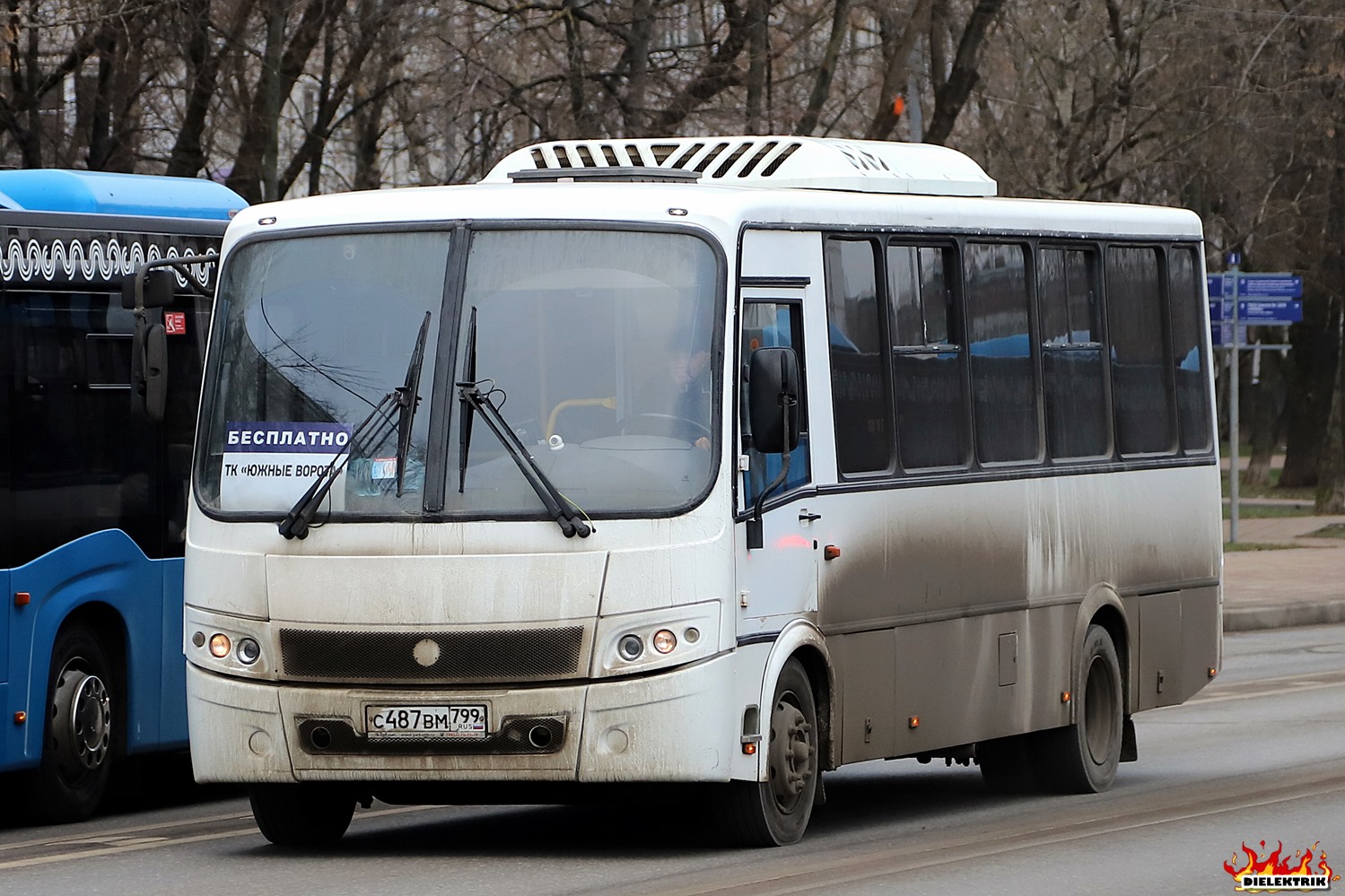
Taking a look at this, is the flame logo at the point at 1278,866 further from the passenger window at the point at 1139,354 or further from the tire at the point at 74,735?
the tire at the point at 74,735

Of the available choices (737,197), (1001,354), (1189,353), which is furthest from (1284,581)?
(737,197)

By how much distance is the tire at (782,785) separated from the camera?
9.53m

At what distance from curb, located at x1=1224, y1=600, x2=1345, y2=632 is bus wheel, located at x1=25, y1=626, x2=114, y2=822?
1471 centimetres

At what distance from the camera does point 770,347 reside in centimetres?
965

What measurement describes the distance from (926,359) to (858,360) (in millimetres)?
689

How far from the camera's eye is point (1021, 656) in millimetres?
11883

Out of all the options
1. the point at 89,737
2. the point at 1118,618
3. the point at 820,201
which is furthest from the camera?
the point at 1118,618

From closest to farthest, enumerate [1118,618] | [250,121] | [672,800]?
[672,800]
[1118,618]
[250,121]

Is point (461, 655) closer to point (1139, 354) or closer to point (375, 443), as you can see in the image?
point (375, 443)

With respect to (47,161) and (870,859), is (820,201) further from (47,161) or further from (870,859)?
(47,161)

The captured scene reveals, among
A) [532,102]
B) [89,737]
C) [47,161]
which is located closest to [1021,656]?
[89,737]

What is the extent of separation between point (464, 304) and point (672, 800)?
2.00 meters

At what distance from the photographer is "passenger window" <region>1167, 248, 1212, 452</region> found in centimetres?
1369

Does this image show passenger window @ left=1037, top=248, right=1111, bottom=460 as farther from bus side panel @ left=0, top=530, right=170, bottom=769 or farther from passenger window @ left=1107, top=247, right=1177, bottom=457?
bus side panel @ left=0, top=530, right=170, bottom=769
